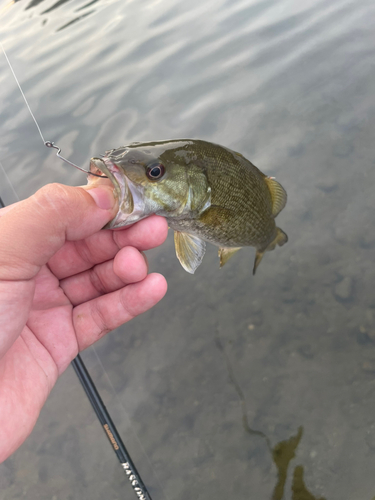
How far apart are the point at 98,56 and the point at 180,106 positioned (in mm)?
2644

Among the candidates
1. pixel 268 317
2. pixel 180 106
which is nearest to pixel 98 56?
pixel 180 106

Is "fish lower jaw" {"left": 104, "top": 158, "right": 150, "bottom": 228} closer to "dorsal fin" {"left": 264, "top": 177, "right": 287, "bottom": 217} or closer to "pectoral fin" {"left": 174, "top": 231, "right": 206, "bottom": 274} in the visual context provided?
"pectoral fin" {"left": 174, "top": 231, "right": 206, "bottom": 274}

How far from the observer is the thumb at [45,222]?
1.48m

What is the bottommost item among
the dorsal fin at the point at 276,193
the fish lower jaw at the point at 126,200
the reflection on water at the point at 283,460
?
the reflection on water at the point at 283,460

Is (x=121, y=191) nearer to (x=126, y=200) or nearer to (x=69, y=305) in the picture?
(x=126, y=200)

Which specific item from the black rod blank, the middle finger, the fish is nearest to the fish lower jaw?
the fish

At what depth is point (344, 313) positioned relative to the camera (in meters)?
3.08

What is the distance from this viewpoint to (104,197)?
1.63 metres

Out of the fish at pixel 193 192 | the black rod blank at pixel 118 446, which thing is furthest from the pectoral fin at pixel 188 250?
the black rod blank at pixel 118 446

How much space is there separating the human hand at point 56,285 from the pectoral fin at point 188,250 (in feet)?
0.84

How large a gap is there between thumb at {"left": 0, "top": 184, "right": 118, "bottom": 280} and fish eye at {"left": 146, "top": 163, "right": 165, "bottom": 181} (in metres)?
0.21

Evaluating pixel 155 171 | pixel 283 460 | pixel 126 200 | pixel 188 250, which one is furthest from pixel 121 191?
pixel 283 460

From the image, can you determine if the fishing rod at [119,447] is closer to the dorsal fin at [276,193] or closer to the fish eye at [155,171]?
the fish eye at [155,171]

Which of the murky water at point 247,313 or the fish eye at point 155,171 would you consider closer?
the fish eye at point 155,171
